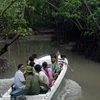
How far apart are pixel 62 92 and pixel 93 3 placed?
5.67 metres

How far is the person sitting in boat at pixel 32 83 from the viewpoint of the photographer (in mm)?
7539

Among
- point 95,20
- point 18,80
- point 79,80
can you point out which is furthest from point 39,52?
point 18,80

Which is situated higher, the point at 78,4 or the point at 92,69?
the point at 78,4

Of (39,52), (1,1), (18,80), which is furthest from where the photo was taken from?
(39,52)

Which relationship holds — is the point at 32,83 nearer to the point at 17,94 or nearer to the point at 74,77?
the point at 17,94

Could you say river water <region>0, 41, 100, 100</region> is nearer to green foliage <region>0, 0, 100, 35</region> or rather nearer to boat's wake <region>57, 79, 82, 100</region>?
boat's wake <region>57, 79, 82, 100</region>

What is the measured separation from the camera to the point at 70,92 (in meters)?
10.3

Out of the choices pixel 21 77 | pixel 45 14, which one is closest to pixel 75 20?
pixel 45 14

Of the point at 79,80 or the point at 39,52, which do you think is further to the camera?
the point at 39,52

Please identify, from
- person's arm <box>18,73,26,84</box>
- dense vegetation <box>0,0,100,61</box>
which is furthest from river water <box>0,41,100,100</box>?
person's arm <box>18,73,26,84</box>

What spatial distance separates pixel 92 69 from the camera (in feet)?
44.8

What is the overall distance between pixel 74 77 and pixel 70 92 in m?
2.12

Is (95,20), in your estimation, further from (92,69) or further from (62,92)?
(62,92)

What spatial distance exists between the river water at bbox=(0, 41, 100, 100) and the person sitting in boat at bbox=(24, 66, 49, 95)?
1857 mm
